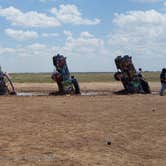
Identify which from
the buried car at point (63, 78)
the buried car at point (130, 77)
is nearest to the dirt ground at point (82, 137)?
the buried car at point (63, 78)

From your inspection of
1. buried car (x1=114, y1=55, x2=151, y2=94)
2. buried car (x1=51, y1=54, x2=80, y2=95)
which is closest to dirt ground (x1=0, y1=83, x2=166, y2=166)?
buried car (x1=51, y1=54, x2=80, y2=95)

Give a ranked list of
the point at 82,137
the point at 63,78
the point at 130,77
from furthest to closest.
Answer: the point at 130,77
the point at 63,78
the point at 82,137

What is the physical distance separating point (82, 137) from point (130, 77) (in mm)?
22129

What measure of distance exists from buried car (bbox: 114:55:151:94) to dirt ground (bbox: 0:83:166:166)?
14.5 meters

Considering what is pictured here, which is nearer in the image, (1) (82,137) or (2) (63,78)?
(1) (82,137)

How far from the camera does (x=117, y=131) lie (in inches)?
615

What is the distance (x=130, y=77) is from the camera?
3628 cm

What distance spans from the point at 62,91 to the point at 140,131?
2014 centimetres

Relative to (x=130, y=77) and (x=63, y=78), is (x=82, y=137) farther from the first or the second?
(x=130, y=77)

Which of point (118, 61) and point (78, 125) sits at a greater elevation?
point (118, 61)

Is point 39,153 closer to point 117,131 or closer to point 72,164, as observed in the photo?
point 72,164

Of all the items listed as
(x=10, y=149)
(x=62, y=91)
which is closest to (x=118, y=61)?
(x=62, y=91)

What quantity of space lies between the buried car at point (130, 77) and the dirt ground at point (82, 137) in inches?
571

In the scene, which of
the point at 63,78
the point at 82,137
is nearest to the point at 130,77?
the point at 63,78
